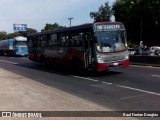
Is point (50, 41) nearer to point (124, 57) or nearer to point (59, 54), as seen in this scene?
point (59, 54)

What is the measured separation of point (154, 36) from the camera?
62500 mm

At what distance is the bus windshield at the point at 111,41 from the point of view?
65.5 feet

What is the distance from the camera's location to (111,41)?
20.2 meters

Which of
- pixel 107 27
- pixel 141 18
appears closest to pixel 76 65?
pixel 107 27

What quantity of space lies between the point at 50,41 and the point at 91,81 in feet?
30.2

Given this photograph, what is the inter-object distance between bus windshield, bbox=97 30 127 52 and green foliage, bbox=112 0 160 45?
3850 centimetres

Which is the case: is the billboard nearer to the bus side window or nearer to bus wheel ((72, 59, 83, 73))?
the bus side window

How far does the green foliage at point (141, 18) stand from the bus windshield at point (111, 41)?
A: 38.5m

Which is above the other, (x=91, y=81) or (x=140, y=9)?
(x=140, y=9)

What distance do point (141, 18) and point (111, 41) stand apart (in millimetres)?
40851

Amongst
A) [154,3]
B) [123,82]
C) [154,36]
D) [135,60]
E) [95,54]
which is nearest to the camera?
[123,82]

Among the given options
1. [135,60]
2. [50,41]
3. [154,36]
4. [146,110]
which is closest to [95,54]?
[50,41]

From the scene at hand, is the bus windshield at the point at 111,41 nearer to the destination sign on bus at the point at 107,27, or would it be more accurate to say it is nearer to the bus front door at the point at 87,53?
the destination sign on bus at the point at 107,27

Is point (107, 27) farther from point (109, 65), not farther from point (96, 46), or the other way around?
point (109, 65)
